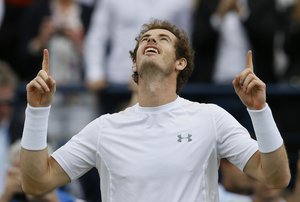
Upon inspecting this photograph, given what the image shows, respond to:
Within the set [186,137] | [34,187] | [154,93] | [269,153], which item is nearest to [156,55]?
[154,93]

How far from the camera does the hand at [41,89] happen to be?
225 inches

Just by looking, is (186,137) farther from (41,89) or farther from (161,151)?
(41,89)

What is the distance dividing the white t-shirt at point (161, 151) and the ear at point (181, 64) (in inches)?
9.1

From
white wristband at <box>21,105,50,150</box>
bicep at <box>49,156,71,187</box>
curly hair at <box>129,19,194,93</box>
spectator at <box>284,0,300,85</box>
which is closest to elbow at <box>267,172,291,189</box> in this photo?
curly hair at <box>129,19,194,93</box>

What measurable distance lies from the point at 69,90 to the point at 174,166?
15.1ft

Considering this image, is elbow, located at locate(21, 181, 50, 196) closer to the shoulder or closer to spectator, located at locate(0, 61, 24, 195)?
the shoulder

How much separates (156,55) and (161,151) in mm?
595

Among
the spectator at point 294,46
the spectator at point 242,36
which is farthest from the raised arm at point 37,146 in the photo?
the spectator at point 294,46

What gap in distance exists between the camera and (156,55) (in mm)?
6062

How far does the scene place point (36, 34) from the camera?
10.8 meters

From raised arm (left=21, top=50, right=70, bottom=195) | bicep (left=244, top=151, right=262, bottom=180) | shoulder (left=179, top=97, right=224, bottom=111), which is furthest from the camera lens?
shoulder (left=179, top=97, right=224, bottom=111)

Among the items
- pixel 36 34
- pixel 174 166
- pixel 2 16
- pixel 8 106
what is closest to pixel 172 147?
pixel 174 166

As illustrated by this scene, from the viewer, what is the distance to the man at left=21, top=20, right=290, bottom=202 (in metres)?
5.66

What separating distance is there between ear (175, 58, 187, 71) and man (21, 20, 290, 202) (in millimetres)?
48
